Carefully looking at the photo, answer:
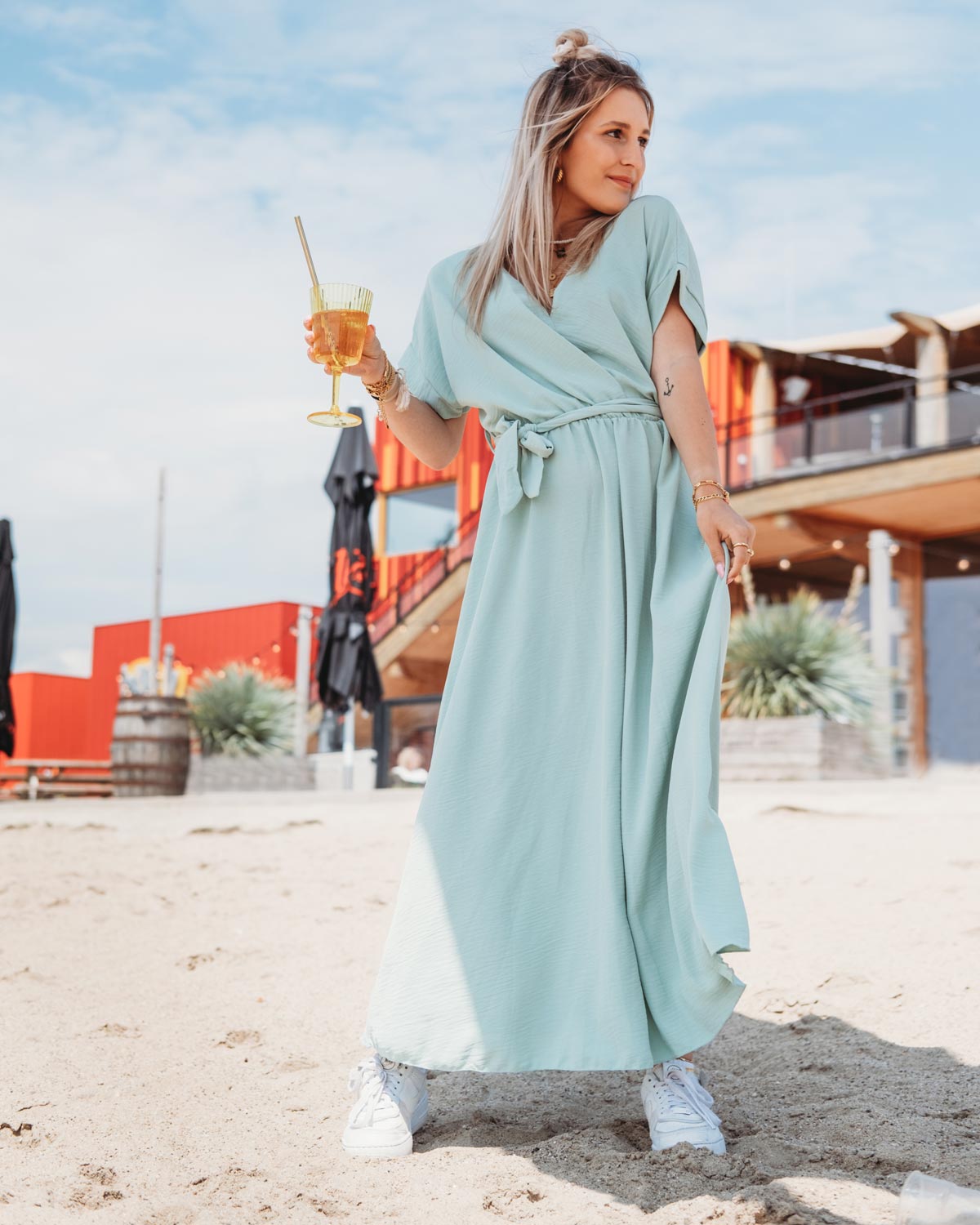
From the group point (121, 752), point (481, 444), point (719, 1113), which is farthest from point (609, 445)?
point (481, 444)

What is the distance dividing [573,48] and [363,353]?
652mm

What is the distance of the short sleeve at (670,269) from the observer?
1.89m

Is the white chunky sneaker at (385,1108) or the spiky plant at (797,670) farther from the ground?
the spiky plant at (797,670)

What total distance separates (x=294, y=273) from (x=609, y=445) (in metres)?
0.60

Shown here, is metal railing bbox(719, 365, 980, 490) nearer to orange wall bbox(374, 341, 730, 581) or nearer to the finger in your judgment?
orange wall bbox(374, 341, 730, 581)

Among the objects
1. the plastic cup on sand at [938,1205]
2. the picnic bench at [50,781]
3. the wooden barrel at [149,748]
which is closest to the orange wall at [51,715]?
the picnic bench at [50,781]

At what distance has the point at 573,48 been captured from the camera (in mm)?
1979

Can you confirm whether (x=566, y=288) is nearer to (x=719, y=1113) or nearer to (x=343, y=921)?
(x=719, y=1113)

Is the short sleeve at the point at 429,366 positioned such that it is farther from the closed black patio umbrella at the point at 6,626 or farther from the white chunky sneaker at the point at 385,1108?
the closed black patio umbrella at the point at 6,626

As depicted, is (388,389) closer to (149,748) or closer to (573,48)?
(573,48)

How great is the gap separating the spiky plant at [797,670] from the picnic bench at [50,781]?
600 centimetres

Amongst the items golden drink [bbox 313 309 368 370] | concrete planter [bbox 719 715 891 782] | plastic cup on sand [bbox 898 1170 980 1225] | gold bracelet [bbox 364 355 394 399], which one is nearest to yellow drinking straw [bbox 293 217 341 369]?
golden drink [bbox 313 309 368 370]

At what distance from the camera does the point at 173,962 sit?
3104 mm

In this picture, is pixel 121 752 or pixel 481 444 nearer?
pixel 121 752
